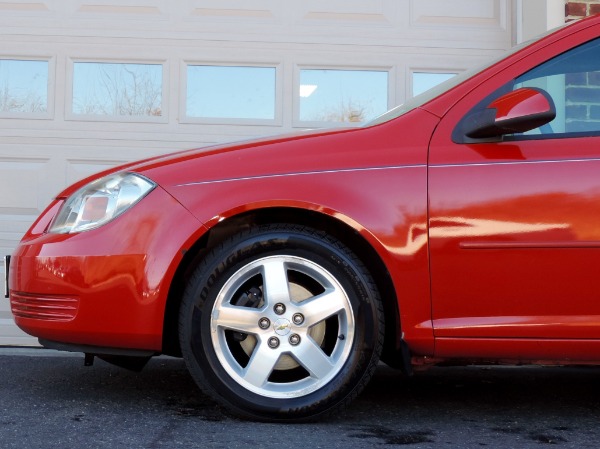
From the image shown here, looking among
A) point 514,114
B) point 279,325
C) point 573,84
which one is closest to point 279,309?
point 279,325

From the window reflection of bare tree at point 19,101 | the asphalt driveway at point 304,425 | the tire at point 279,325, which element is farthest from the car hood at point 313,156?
the window reflection of bare tree at point 19,101

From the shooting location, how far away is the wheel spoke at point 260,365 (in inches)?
122

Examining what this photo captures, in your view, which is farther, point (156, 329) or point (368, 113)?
point (368, 113)

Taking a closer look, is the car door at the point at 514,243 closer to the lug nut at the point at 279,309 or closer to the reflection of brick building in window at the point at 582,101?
the reflection of brick building in window at the point at 582,101

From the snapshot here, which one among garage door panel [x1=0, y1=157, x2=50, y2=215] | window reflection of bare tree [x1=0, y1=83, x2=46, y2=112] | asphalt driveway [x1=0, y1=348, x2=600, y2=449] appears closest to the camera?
asphalt driveway [x1=0, y1=348, x2=600, y2=449]

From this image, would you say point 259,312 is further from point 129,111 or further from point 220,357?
point 129,111

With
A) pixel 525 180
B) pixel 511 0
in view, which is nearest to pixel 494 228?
pixel 525 180

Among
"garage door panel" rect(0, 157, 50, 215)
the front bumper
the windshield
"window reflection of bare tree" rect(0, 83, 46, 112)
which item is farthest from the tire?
"window reflection of bare tree" rect(0, 83, 46, 112)

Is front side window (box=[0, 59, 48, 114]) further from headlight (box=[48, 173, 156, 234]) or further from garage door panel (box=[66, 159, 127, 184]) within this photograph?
headlight (box=[48, 173, 156, 234])

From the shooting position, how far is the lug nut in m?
3.11

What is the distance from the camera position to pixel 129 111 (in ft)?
17.5

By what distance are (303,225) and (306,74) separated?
2348 millimetres

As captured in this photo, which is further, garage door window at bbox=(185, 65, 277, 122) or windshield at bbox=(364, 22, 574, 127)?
garage door window at bbox=(185, 65, 277, 122)

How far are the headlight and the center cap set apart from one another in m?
0.60
